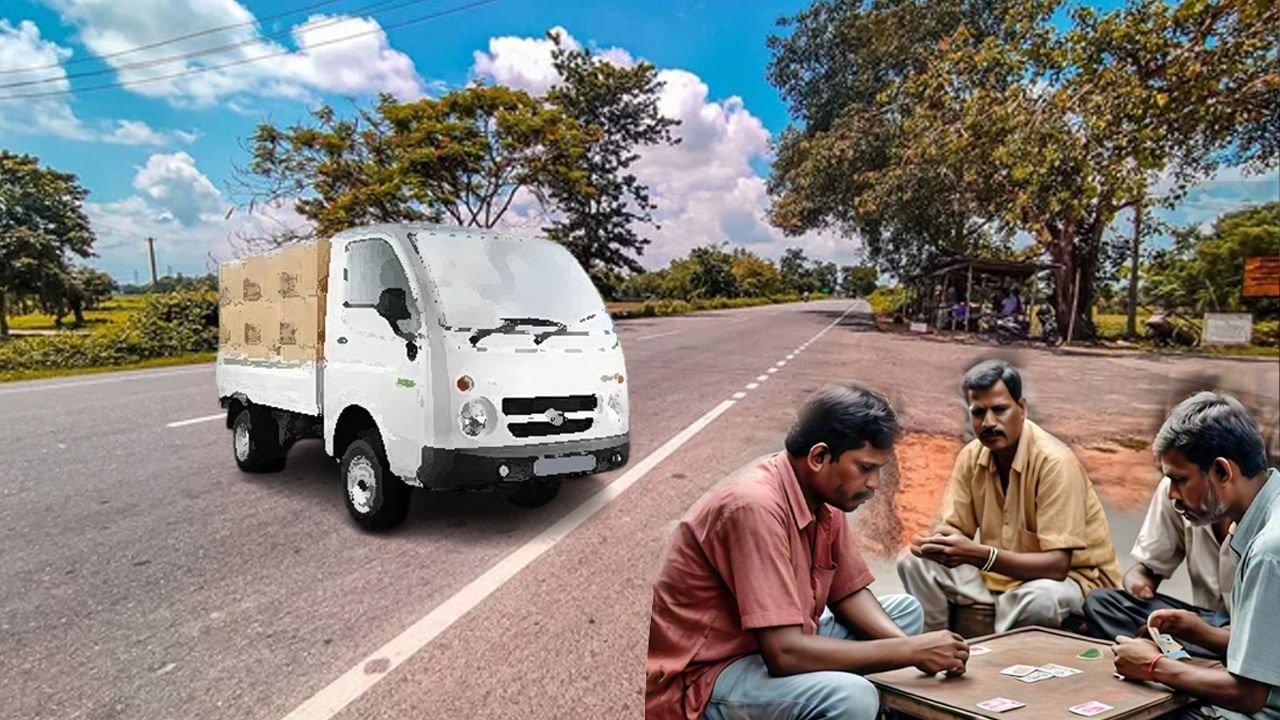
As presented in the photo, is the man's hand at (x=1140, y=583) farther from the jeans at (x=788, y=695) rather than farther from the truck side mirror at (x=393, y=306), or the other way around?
the truck side mirror at (x=393, y=306)

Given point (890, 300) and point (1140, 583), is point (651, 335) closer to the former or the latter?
point (1140, 583)

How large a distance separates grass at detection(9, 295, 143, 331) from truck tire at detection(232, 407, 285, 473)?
11.7 meters

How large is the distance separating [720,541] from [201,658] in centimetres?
223

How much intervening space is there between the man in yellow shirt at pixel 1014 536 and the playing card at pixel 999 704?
983 millimetres

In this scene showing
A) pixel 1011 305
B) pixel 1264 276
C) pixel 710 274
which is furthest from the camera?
pixel 710 274

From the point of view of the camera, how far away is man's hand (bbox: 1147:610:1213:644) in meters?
1.89

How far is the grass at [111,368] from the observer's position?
12078mm

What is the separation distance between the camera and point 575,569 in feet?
12.1

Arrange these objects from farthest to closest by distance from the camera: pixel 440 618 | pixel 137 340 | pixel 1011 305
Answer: pixel 1011 305 → pixel 137 340 → pixel 440 618

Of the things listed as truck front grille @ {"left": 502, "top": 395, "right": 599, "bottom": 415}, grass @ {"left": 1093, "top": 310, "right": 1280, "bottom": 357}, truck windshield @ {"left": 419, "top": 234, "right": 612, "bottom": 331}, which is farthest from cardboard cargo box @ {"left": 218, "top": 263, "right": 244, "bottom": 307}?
grass @ {"left": 1093, "top": 310, "right": 1280, "bottom": 357}

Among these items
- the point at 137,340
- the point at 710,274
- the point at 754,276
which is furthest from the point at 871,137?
the point at 754,276

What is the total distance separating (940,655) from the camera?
1729 mm

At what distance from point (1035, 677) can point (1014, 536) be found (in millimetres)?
1064

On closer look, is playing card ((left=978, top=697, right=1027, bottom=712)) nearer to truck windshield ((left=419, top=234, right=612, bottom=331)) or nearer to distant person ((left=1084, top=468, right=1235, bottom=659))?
distant person ((left=1084, top=468, right=1235, bottom=659))
